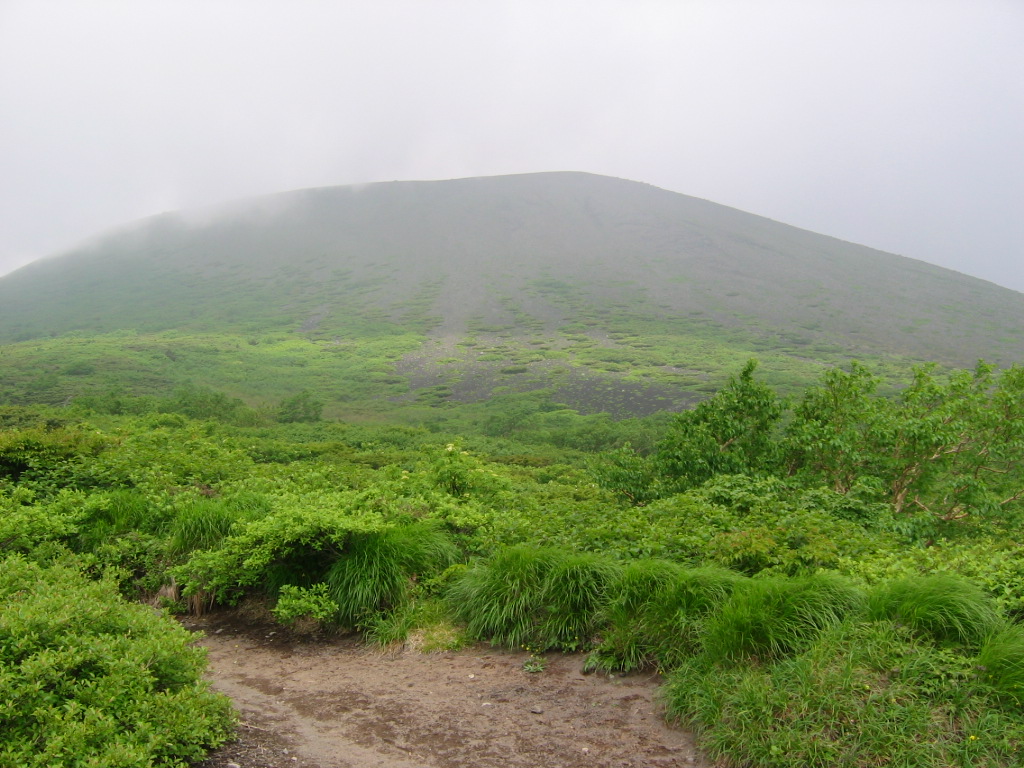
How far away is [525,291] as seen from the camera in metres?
105

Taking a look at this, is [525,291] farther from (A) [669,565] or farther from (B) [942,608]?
(B) [942,608]

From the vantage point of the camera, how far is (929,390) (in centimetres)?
1278

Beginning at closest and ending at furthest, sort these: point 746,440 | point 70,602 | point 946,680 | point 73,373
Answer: point 946,680 → point 70,602 → point 746,440 → point 73,373

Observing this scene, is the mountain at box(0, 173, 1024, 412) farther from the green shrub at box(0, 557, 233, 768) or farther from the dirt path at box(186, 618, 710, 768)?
the green shrub at box(0, 557, 233, 768)

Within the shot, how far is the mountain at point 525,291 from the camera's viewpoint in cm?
8025

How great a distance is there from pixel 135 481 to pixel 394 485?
3.49 metres

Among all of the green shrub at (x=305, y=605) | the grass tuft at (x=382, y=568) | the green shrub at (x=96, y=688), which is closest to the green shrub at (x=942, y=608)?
the grass tuft at (x=382, y=568)

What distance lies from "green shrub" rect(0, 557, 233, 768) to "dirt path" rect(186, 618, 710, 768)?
1.15 ft

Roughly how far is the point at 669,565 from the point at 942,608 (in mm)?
2059

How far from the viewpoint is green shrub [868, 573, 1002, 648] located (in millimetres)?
4684

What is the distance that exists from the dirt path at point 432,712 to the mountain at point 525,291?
53338 mm

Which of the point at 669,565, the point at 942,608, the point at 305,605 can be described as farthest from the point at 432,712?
the point at 942,608

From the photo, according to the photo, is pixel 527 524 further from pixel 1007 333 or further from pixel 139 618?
pixel 1007 333

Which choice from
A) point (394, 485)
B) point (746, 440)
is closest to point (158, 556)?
point (394, 485)
